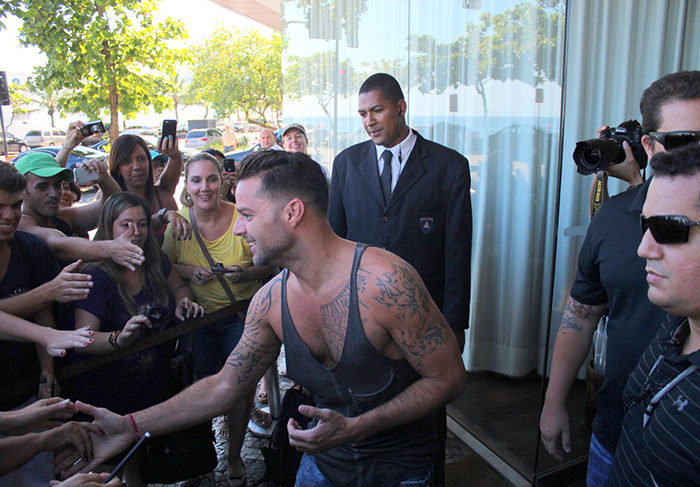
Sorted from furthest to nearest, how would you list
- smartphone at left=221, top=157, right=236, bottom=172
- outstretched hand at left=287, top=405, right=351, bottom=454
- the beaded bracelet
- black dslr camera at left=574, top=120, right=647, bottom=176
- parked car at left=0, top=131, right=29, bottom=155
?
parked car at left=0, top=131, right=29, bottom=155, smartphone at left=221, top=157, right=236, bottom=172, the beaded bracelet, black dslr camera at left=574, top=120, right=647, bottom=176, outstretched hand at left=287, top=405, right=351, bottom=454

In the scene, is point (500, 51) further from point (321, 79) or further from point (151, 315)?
point (151, 315)

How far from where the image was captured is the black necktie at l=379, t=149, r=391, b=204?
296 cm

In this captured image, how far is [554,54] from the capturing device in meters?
3.20

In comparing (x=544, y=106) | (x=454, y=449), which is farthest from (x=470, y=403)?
(x=544, y=106)

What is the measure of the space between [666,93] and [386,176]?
1516 mm

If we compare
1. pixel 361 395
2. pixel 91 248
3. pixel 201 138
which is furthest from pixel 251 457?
pixel 201 138

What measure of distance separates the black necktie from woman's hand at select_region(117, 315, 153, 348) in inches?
56.1

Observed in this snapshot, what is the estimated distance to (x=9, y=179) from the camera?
239cm

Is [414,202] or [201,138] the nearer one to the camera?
[414,202]

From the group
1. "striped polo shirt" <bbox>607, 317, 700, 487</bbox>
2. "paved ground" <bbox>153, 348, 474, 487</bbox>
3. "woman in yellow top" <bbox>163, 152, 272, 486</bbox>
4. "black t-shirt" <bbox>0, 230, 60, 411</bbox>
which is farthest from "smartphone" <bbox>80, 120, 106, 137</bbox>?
"striped polo shirt" <bbox>607, 317, 700, 487</bbox>

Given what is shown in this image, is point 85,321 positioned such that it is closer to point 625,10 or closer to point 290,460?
point 290,460

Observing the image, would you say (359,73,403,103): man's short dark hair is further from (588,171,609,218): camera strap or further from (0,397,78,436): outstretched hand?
(0,397,78,436): outstretched hand

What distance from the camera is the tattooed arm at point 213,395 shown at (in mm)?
1829

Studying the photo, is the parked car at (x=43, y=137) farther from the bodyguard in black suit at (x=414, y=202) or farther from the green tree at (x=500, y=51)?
the bodyguard in black suit at (x=414, y=202)
